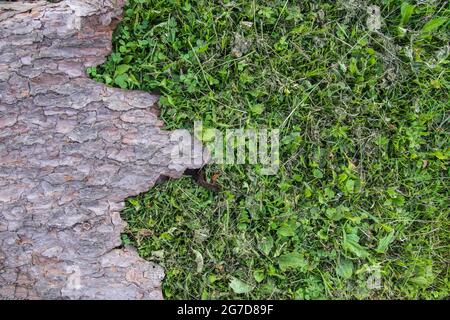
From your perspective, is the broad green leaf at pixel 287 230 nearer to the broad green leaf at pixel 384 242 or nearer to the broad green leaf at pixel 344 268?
the broad green leaf at pixel 344 268

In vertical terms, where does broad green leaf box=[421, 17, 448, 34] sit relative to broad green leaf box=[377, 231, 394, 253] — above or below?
above

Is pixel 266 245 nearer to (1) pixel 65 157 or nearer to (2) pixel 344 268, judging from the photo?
(2) pixel 344 268

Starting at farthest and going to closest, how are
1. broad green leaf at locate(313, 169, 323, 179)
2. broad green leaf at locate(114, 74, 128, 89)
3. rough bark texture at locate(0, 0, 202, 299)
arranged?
broad green leaf at locate(313, 169, 323, 179) → broad green leaf at locate(114, 74, 128, 89) → rough bark texture at locate(0, 0, 202, 299)

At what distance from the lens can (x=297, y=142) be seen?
8.06ft

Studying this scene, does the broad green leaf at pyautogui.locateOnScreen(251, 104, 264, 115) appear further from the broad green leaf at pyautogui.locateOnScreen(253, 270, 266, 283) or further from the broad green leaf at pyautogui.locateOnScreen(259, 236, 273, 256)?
the broad green leaf at pyautogui.locateOnScreen(253, 270, 266, 283)

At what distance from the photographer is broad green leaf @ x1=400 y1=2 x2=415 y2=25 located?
2.49 m

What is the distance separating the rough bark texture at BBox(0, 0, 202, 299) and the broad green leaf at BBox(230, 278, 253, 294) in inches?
19.7

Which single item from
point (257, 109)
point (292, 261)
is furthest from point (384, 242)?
point (257, 109)

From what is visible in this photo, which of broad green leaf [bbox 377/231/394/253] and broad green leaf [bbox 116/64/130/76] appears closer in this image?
broad green leaf [bbox 116/64/130/76]

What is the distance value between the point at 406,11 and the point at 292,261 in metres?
1.73

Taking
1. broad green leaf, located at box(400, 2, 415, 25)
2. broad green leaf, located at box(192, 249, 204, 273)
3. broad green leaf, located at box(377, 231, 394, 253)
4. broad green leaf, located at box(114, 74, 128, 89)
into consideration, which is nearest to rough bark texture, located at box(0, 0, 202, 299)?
broad green leaf, located at box(114, 74, 128, 89)

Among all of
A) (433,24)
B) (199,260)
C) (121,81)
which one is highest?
(433,24)

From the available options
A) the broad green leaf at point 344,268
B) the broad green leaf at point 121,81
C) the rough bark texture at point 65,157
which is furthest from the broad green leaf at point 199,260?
the broad green leaf at point 121,81
